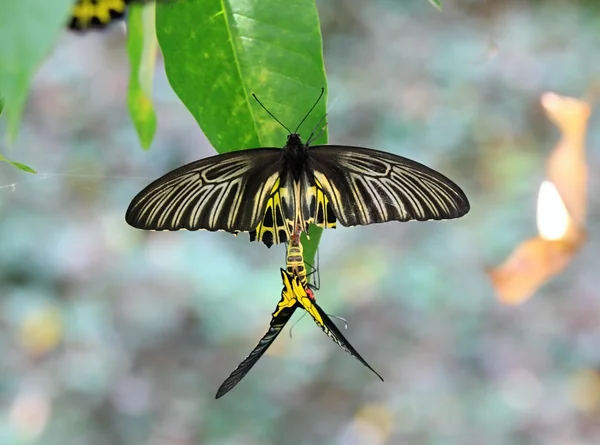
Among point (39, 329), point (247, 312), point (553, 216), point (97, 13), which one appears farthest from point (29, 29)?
point (39, 329)

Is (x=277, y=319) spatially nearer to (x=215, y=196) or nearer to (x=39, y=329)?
(x=215, y=196)

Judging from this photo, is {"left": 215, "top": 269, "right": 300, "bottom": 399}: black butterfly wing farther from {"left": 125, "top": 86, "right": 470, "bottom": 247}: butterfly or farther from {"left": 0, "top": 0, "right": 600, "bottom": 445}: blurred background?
{"left": 0, "top": 0, "right": 600, "bottom": 445}: blurred background

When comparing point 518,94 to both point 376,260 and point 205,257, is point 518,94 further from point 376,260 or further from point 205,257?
point 205,257

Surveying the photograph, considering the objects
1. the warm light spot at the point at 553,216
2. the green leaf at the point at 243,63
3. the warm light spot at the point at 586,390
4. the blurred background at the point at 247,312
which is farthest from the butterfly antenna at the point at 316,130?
the warm light spot at the point at 586,390

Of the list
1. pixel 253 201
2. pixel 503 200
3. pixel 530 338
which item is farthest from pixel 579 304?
pixel 253 201

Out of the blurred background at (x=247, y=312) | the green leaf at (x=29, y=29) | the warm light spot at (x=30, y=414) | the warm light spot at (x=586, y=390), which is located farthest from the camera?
the warm light spot at (x=586, y=390)

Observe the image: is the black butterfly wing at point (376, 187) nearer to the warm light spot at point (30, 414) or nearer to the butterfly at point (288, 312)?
the butterfly at point (288, 312)
